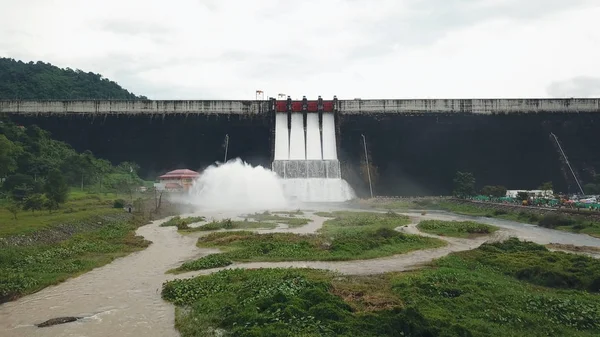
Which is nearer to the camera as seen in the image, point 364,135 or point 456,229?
point 456,229

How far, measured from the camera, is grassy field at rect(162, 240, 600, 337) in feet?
30.7

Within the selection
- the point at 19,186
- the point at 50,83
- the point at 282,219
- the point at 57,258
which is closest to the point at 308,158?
the point at 282,219

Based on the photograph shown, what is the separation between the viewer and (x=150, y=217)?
32812 millimetres

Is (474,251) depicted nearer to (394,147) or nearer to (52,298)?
(52,298)

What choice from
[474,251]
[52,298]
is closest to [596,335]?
[474,251]

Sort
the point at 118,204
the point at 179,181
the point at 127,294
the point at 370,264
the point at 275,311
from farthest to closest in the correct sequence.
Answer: the point at 179,181 < the point at 118,204 < the point at 370,264 < the point at 127,294 < the point at 275,311

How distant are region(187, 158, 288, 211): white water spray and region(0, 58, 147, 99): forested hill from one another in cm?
5281

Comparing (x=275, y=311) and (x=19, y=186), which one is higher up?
(x=19, y=186)

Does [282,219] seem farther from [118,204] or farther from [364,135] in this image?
[364,135]

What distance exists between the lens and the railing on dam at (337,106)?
54000 millimetres

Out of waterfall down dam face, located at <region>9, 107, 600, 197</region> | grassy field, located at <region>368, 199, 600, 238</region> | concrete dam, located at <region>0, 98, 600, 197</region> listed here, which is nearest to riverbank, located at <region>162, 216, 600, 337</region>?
grassy field, located at <region>368, 199, 600, 238</region>

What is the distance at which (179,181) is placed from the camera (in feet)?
164

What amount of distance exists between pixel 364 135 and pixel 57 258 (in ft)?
144

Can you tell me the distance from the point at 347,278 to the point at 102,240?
13947 millimetres
